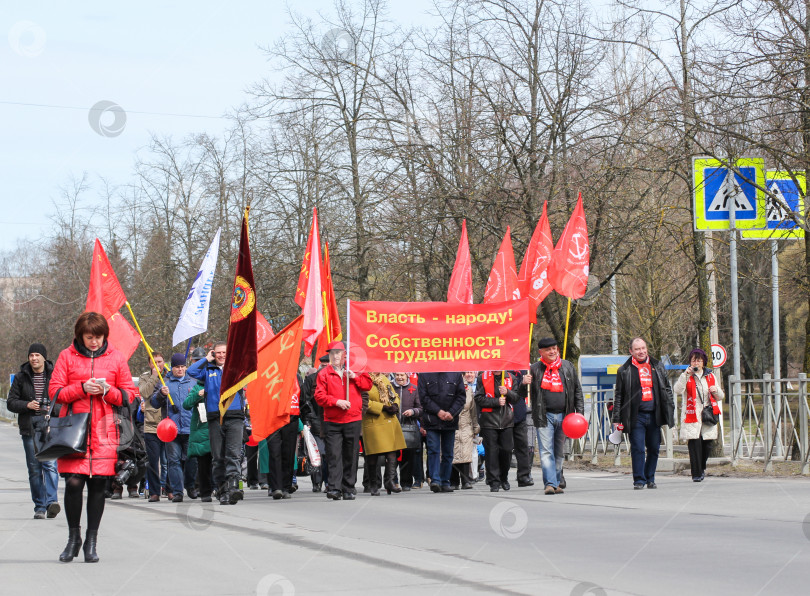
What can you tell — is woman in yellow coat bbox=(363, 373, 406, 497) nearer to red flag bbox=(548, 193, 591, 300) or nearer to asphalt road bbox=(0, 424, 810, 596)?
asphalt road bbox=(0, 424, 810, 596)

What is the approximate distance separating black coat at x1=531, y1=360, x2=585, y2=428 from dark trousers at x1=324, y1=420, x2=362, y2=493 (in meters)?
2.21

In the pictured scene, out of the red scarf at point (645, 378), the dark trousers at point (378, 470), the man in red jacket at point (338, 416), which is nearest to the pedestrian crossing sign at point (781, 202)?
the red scarf at point (645, 378)

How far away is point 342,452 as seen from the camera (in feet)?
47.0

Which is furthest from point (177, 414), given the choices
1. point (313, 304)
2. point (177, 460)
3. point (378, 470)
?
point (378, 470)

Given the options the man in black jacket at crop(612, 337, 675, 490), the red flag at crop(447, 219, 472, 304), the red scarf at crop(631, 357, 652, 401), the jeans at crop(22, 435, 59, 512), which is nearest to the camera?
the jeans at crop(22, 435, 59, 512)

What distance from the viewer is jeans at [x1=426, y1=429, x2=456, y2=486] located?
1511 centimetres

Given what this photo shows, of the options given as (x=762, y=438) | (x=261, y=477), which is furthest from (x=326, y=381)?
(x=762, y=438)

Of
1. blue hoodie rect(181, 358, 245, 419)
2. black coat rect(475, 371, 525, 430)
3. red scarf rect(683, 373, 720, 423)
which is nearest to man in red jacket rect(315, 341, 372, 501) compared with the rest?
blue hoodie rect(181, 358, 245, 419)

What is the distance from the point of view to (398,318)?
46.5ft

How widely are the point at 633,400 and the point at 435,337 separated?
8.58 feet

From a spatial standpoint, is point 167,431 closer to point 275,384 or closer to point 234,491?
point 234,491

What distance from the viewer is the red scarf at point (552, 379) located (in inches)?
540

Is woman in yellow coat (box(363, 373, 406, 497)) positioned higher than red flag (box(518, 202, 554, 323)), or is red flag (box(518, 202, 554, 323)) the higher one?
red flag (box(518, 202, 554, 323))

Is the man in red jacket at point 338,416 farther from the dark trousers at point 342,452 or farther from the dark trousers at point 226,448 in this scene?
the dark trousers at point 226,448
